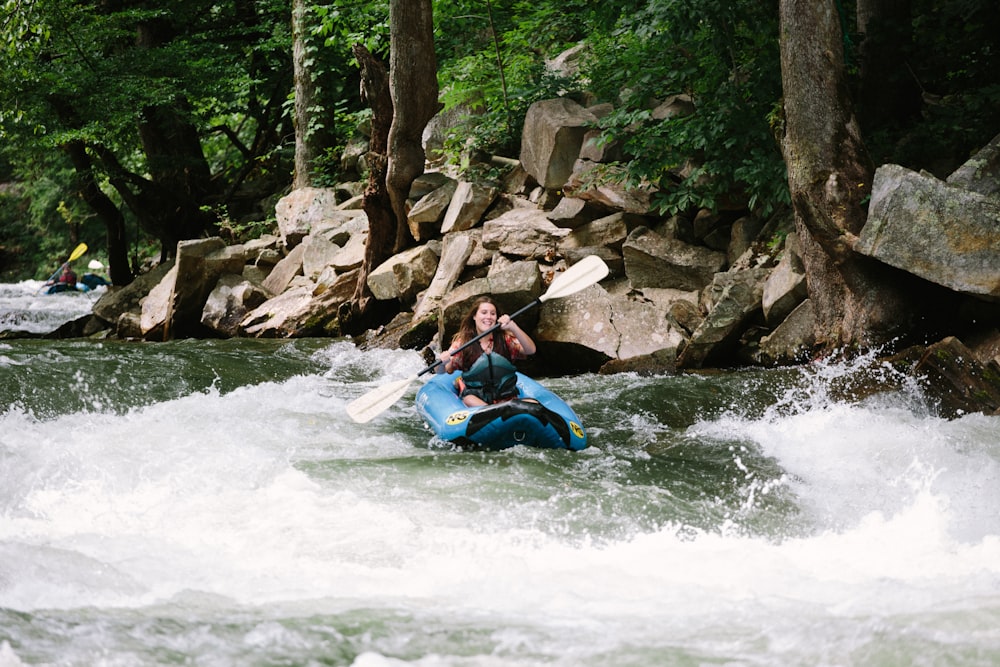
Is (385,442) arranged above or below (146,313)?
above

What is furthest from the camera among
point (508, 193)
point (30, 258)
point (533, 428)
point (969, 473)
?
point (30, 258)

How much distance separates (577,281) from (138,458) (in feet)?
9.56

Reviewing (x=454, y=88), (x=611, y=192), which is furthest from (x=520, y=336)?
(x=454, y=88)

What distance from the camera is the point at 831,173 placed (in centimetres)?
538

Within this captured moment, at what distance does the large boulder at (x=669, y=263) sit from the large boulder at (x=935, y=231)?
6.31ft

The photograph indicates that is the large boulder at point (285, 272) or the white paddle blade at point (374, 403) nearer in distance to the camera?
the white paddle blade at point (374, 403)

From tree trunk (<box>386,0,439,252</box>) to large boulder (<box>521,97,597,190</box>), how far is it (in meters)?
1.10

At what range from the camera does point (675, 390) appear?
18.6ft

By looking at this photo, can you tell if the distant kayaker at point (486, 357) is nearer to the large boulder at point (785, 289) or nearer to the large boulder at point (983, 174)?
the large boulder at point (785, 289)

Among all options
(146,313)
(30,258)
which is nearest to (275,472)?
(146,313)

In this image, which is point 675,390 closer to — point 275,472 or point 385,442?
point 385,442

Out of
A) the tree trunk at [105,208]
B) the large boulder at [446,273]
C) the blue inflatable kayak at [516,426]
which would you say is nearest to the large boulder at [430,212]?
the large boulder at [446,273]

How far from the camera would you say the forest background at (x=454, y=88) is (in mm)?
6234

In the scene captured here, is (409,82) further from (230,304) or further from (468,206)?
(230,304)
